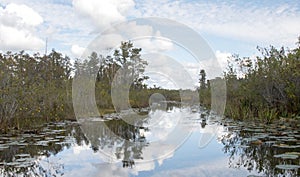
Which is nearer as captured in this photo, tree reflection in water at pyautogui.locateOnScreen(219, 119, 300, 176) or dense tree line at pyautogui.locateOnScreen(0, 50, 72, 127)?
tree reflection in water at pyautogui.locateOnScreen(219, 119, 300, 176)

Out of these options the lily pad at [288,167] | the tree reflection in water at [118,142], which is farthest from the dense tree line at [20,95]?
the lily pad at [288,167]

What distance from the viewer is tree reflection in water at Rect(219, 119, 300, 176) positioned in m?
4.59

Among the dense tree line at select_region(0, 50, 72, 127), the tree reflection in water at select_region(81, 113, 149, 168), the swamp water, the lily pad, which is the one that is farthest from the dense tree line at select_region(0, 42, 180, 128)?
the lily pad

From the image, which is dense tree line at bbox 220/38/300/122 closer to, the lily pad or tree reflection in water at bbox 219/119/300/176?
tree reflection in water at bbox 219/119/300/176

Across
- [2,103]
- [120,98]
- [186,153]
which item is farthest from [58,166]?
[120,98]

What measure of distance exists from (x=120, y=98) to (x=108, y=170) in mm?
16138

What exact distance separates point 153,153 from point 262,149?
2078 mm

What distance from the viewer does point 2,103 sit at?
847 cm

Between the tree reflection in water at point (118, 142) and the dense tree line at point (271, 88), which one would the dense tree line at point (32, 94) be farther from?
the dense tree line at point (271, 88)

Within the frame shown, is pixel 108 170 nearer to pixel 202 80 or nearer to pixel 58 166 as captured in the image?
pixel 58 166

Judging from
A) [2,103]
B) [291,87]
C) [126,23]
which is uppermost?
[126,23]

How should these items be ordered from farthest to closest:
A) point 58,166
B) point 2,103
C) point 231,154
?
point 2,103 < point 231,154 < point 58,166

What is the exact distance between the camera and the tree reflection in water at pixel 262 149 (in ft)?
15.1

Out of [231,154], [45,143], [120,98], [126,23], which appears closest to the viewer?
[231,154]
